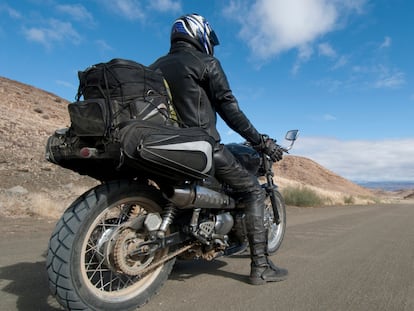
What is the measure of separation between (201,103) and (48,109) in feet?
116

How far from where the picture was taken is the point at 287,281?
3.73 m

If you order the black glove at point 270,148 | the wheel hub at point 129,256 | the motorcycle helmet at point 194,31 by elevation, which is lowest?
the wheel hub at point 129,256

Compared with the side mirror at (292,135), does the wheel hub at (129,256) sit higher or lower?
lower

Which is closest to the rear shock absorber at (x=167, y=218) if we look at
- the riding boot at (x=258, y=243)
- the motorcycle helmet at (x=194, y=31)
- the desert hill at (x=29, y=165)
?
the riding boot at (x=258, y=243)

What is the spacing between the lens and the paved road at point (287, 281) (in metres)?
3.04

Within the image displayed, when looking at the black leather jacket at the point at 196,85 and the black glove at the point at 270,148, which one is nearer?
the black leather jacket at the point at 196,85

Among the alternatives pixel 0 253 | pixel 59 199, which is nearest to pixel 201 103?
pixel 0 253

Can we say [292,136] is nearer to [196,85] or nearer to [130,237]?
[196,85]

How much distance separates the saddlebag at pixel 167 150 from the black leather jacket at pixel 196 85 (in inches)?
17.5

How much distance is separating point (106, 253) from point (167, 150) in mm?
878

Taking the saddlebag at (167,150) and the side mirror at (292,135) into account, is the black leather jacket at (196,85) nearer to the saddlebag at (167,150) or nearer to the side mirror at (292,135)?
the saddlebag at (167,150)

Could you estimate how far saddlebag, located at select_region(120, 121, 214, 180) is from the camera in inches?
103

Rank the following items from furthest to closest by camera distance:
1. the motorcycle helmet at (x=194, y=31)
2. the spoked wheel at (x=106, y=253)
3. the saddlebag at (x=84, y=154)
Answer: the motorcycle helmet at (x=194, y=31)
the saddlebag at (x=84, y=154)
the spoked wheel at (x=106, y=253)

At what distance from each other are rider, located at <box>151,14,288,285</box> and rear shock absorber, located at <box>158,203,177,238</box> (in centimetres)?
61
